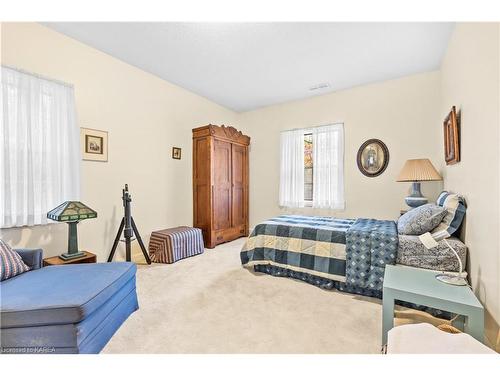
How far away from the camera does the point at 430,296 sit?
1.25 m

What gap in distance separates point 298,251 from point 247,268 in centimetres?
74

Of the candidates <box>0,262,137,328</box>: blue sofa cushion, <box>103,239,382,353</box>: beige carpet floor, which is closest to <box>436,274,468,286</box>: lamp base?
<box>103,239,382,353</box>: beige carpet floor

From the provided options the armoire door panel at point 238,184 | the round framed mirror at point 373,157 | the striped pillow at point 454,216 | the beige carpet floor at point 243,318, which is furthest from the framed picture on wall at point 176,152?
the striped pillow at point 454,216

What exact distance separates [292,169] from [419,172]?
2.01 metres

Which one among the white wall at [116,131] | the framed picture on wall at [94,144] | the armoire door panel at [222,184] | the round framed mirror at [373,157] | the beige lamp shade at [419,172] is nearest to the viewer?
the white wall at [116,131]

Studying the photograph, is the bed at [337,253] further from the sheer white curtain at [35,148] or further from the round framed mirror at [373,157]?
the sheer white curtain at [35,148]

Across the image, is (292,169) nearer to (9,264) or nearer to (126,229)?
(126,229)

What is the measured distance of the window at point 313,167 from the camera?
394 cm

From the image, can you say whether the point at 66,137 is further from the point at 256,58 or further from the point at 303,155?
the point at 303,155

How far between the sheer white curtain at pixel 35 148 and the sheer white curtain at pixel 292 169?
3.24 meters

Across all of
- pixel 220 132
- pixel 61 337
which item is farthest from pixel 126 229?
pixel 220 132

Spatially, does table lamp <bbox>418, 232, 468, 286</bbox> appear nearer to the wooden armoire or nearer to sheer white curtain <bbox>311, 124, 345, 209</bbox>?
sheer white curtain <bbox>311, 124, 345, 209</bbox>

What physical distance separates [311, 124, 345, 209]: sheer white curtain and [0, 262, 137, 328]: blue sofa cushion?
328cm

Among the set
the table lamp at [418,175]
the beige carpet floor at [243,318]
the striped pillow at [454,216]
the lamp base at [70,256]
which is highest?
the table lamp at [418,175]
